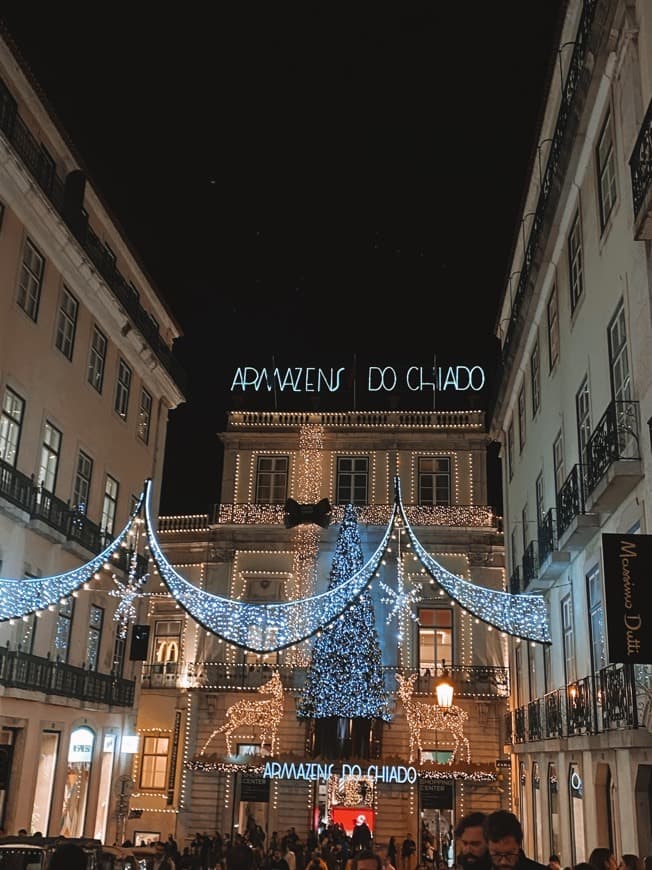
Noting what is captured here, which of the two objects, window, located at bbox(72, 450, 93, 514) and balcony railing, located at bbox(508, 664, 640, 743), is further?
window, located at bbox(72, 450, 93, 514)

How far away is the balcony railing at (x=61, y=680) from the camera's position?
59.5 feet

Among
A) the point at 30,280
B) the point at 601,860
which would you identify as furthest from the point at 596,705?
the point at 30,280

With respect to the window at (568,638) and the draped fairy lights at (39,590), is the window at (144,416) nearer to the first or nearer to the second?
the draped fairy lights at (39,590)

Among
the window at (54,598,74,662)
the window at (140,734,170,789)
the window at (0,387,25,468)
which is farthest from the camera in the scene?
the window at (140,734,170,789)

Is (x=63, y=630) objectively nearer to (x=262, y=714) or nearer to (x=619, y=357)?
(x=262, y=714)

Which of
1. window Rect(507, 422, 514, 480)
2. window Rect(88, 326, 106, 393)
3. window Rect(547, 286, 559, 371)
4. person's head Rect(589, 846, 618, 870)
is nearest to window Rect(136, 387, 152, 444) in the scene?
window Rect(88, 326, 106, 393)

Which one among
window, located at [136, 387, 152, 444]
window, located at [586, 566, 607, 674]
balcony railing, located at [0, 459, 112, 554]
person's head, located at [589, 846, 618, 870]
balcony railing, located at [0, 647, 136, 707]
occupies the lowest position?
person's head, located at [589, 846, 618, 870]

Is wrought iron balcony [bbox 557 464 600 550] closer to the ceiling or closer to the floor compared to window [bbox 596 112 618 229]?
closer to the floor

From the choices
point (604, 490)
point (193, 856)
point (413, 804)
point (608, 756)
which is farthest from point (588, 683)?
point (413, 804)

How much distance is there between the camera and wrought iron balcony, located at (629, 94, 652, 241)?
10.2 metres

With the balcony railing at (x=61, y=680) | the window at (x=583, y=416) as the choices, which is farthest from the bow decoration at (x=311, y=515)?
the window at (x=583, y=416)

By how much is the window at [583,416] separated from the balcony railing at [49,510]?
36.8 feet

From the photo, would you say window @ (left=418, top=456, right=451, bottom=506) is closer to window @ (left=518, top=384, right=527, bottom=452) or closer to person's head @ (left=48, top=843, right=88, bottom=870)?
window @ (left=518, top=384, right=527, bottom=452)

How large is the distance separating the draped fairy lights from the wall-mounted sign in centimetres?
1959
